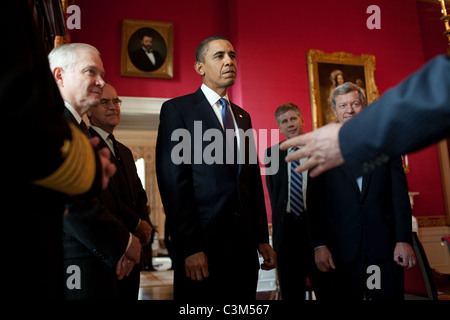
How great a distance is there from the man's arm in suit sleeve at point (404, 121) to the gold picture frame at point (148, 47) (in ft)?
17.0

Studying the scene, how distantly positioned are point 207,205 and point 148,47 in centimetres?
465

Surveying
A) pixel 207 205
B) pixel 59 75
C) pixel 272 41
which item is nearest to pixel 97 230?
pixel 207 205

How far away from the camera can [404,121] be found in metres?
1.00

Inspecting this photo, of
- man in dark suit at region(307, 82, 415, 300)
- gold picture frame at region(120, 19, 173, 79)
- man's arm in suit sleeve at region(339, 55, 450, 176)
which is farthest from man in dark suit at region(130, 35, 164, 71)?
man's arm in suit sleeve at region(339, 55, 450, 176)

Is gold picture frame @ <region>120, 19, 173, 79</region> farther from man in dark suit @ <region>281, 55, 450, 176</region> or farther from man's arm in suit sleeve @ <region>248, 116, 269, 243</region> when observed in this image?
man in dark suit @ <region>281, 55, 450, 176</region>

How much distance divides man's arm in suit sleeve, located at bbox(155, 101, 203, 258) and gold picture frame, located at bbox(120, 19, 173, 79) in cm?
409

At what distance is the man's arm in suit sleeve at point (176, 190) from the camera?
181 cm

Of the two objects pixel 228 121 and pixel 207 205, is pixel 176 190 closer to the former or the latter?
pixel 207 205

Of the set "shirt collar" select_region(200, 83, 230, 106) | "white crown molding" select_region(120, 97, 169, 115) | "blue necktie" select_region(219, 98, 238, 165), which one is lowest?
"blue necktie" select_region(219, 98, 238, 165)

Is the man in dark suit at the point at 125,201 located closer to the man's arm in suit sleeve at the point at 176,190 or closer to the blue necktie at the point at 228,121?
the man's arm in suit sleeve at the point at 176,190

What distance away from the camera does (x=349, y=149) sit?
3.65 ft

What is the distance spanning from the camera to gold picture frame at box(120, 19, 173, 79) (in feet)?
19.2
